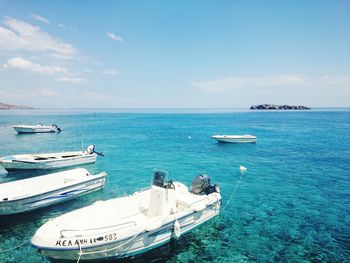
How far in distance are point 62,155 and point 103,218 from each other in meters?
22.0

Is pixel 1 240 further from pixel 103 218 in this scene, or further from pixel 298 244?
pixel 298 244

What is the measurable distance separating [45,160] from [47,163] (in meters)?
0.43

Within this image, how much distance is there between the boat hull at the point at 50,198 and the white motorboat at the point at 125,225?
5849 mm

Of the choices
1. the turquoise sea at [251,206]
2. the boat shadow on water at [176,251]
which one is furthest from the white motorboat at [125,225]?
the turquoise sea at [251,206]

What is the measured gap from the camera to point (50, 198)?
17094mm

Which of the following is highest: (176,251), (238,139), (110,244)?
(238,139)

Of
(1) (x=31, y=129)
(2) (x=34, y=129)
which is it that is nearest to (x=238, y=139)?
(2) (x=34, y=129)

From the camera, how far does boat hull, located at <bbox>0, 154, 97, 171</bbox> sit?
25750 millimetres

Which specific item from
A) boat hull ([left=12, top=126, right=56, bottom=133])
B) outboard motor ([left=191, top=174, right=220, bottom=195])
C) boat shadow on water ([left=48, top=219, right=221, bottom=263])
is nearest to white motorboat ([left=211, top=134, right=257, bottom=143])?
outboard motor ([left=191, top=174, right=220, bottom=195])

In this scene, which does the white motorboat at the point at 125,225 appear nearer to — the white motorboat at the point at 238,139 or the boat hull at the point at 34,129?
the white motorboat at the point at 238,139

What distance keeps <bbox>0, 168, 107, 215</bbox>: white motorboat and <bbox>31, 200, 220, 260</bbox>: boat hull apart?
675cm

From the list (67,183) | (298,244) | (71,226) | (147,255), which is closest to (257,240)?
(298,244)

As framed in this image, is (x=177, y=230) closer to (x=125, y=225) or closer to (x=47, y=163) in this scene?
(x=125, y=225)

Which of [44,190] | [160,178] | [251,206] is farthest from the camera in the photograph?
[251,206]
